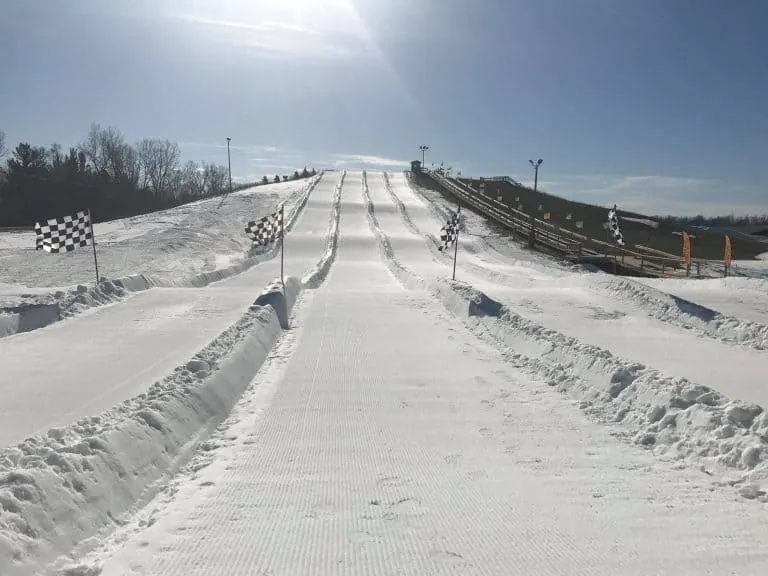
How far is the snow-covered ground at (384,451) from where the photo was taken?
3820mm

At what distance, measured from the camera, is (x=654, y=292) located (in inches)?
635

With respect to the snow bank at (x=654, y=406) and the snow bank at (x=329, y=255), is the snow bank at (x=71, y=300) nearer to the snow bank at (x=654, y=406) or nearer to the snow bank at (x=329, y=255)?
the snow bank at (x=329, y=255)

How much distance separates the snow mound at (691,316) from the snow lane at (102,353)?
10431 mm

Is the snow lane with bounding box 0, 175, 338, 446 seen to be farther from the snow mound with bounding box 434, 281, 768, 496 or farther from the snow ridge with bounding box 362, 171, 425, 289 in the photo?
the snow ridge with bounding box 362, 171, 425, 289

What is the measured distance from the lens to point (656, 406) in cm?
665

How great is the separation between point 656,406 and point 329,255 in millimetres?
27147

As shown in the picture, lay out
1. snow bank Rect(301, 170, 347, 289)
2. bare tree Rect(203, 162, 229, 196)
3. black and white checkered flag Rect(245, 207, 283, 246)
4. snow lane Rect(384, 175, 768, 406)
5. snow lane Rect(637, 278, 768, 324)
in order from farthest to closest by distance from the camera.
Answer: bare tree Rect(203, 162, 229, 196), snow bank Rect(301, 170, 347, 289), black and white checkered flag Rect(245, 207, 283, 246), snow lane Rect(637, 278, 768, 324), snow lane Rect(384, 175, 768, 406)

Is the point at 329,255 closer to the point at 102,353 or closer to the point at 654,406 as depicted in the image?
the point at 102,353

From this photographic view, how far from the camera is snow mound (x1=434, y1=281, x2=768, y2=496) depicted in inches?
215

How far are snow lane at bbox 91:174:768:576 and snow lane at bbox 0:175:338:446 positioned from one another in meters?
1.98

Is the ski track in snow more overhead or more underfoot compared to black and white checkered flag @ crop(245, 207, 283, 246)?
more underfoot

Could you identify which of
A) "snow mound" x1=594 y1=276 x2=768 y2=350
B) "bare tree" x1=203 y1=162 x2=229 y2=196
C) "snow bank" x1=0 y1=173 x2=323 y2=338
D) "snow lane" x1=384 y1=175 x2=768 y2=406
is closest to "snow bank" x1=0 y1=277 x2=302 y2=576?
"snow bank" x1=0 y1=173 x2=323 y2=338

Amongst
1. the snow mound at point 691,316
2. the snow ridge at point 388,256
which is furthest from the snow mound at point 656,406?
the snow ridge at point 388,256

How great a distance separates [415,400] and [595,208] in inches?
2232
